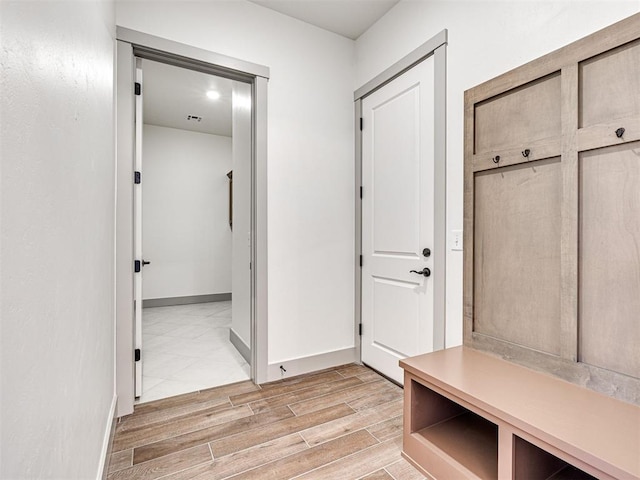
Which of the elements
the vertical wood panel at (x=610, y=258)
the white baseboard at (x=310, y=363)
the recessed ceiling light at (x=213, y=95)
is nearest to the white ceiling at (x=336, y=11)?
the recessed ceiling light at (x=213, y=95)

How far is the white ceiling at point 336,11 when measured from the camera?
96.2 inches

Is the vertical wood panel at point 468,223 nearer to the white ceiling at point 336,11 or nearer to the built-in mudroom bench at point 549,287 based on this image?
the built-in mudroom bench at point 549,287

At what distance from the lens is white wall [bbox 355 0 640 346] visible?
4.79 ft

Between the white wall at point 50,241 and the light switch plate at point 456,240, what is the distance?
181 centimetres

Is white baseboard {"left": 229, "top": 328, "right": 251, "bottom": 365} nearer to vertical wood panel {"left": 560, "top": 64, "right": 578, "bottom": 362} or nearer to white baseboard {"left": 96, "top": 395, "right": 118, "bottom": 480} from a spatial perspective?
white baseboard {"left": 96, "top": 395, "right": 118, "bottom": 480}

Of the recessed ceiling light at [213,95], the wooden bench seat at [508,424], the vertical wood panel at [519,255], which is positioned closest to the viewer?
the wooden bench seat at [508,424]

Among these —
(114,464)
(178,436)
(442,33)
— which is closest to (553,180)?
(442,33)

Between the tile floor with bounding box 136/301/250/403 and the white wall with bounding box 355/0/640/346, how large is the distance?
1759mm

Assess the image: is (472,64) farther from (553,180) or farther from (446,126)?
(553,180)

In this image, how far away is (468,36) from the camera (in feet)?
6.29

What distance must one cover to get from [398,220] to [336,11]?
1.65 meters

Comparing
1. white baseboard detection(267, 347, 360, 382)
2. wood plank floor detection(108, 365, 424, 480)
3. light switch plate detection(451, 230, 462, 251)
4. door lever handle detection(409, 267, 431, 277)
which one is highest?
light switch plate detection(451, 230, 462, 251)

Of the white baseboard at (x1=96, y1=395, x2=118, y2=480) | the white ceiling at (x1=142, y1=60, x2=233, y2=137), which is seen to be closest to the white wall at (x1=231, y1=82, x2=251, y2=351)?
the white ceiling at (x1=142, y1=60, x2=233, y2=137)

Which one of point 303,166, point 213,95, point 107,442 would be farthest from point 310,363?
point 213,95
